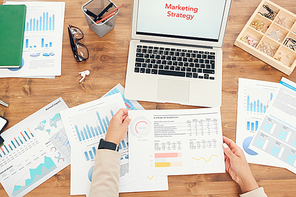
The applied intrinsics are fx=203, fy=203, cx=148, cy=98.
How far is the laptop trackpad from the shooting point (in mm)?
1038

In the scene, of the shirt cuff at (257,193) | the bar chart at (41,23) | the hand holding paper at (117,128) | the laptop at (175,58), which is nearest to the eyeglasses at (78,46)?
the bar chart at (41,23)

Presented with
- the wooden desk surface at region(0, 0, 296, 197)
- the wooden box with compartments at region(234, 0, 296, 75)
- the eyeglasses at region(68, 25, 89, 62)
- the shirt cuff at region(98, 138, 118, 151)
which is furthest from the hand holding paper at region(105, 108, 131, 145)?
the wooden box with compartments at region(234, 0, 296, 75)

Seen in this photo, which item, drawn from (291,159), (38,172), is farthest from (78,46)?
(291,159)

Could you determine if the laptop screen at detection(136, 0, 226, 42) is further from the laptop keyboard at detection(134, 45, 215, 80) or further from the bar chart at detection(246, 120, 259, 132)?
the bar chart at detection(246, 120, 259, 132)

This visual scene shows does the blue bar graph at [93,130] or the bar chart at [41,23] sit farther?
the bar chart at [41,23]

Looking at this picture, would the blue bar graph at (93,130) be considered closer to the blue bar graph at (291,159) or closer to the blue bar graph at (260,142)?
the blue bar graph at (260,142)

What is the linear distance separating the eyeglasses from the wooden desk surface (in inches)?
1.1

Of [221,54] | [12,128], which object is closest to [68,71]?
[12,128]

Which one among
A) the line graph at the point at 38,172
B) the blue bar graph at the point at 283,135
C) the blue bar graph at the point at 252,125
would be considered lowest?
the line graph at the point at 38,172

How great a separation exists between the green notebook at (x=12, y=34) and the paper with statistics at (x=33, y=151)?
11.8 inches

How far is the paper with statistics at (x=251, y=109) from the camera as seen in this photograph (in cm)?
103

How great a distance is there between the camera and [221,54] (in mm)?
1070

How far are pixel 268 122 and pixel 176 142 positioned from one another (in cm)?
50

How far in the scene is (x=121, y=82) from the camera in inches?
42.7
